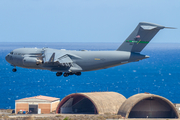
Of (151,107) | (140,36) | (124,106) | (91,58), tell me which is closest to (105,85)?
(151,107)

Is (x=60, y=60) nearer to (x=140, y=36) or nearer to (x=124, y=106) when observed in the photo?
(x=140, y=36)

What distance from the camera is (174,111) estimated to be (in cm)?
6719

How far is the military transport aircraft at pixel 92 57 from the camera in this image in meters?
44.0

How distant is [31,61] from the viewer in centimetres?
4625

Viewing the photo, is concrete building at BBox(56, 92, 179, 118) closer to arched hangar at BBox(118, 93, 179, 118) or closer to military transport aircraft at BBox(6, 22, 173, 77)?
arched hangar at BBox(118, 93, 179, 118)

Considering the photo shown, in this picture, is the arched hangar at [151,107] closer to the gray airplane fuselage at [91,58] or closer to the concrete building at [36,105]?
the concrete building at [36,105]

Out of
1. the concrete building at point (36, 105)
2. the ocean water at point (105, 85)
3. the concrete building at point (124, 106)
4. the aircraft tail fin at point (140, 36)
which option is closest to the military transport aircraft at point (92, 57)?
the aircraft tail fin at point (140, 36)

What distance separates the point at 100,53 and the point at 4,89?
10161 cm

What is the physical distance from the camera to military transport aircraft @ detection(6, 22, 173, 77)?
4403 cm

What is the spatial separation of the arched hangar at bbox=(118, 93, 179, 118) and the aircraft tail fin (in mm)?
24015

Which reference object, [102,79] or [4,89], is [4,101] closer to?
[4,89]

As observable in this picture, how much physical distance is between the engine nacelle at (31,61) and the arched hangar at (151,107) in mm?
25874

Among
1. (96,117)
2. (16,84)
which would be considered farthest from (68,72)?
(16,84)

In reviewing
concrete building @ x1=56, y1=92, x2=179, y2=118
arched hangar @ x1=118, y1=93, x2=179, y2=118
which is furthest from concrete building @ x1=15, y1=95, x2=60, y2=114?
arched hangar @ x1=118, y1=93, x2=179, y2=118
